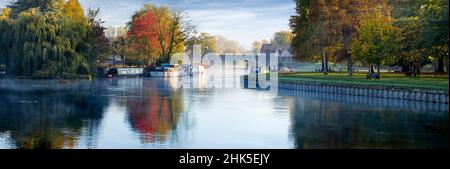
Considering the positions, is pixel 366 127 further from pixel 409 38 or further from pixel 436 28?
pixel 409 38

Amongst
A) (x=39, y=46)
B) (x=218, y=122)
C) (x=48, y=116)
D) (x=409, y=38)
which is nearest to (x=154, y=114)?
(x=218, y=122)

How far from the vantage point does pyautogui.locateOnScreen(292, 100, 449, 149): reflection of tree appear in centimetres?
2994

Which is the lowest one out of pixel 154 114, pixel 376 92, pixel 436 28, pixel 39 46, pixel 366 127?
pixel 366 127

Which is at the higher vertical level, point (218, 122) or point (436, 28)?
point (436, 28)

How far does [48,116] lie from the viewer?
137 feet

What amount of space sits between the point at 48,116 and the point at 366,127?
19610 mm

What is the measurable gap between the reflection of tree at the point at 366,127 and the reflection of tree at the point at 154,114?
22.6ft

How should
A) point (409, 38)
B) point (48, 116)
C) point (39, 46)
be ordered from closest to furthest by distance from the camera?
point (48, 116), point (409, 38), point (39, 46)

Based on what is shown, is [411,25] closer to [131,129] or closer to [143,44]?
[131,129]
